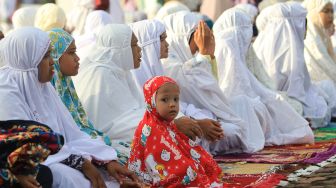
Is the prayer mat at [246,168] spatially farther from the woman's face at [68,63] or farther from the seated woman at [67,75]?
the woman's face at [68,63]

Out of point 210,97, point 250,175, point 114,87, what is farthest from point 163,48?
point 250,175

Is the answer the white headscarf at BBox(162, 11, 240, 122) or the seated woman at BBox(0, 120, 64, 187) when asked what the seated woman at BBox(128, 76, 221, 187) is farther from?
the white headscarf at BBox(162, 11, 240, 122)

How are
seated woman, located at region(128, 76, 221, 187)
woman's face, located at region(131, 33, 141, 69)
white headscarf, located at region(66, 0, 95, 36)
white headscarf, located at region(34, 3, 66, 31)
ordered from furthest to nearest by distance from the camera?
1. white headscarf, located at region(66, 0, 95, 36)
2. white headscarf, located at region(34, 3, 66, 31)
3. woman's face, located at region(131, 33, 141, 69)
4. seated woman, located at region(128, 76, 221, 187)

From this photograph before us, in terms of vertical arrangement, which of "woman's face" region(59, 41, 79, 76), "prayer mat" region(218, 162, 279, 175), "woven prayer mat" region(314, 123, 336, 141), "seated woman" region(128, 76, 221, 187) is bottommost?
"woven prayer mat" region(314, 123, 336, 141)

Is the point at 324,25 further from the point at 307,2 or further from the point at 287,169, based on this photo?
the point at 287,169

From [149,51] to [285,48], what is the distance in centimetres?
287

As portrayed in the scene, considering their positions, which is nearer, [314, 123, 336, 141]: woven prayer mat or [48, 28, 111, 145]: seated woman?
[48, 28, 111, 145]: seated woman

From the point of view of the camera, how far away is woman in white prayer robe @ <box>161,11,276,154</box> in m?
7.13

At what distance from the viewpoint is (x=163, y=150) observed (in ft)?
18.2

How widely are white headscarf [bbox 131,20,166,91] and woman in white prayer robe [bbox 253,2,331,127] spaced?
2.47 metres

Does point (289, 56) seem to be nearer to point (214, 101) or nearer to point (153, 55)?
point (214, 101)

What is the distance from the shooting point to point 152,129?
5.59m

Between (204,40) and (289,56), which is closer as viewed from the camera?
(204,40)

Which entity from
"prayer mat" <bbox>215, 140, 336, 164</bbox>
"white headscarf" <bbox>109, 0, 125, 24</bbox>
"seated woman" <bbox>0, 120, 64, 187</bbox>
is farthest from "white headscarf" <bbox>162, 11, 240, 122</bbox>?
"white headscarf" <bbox>109, 0, 125, 24</bbox>
